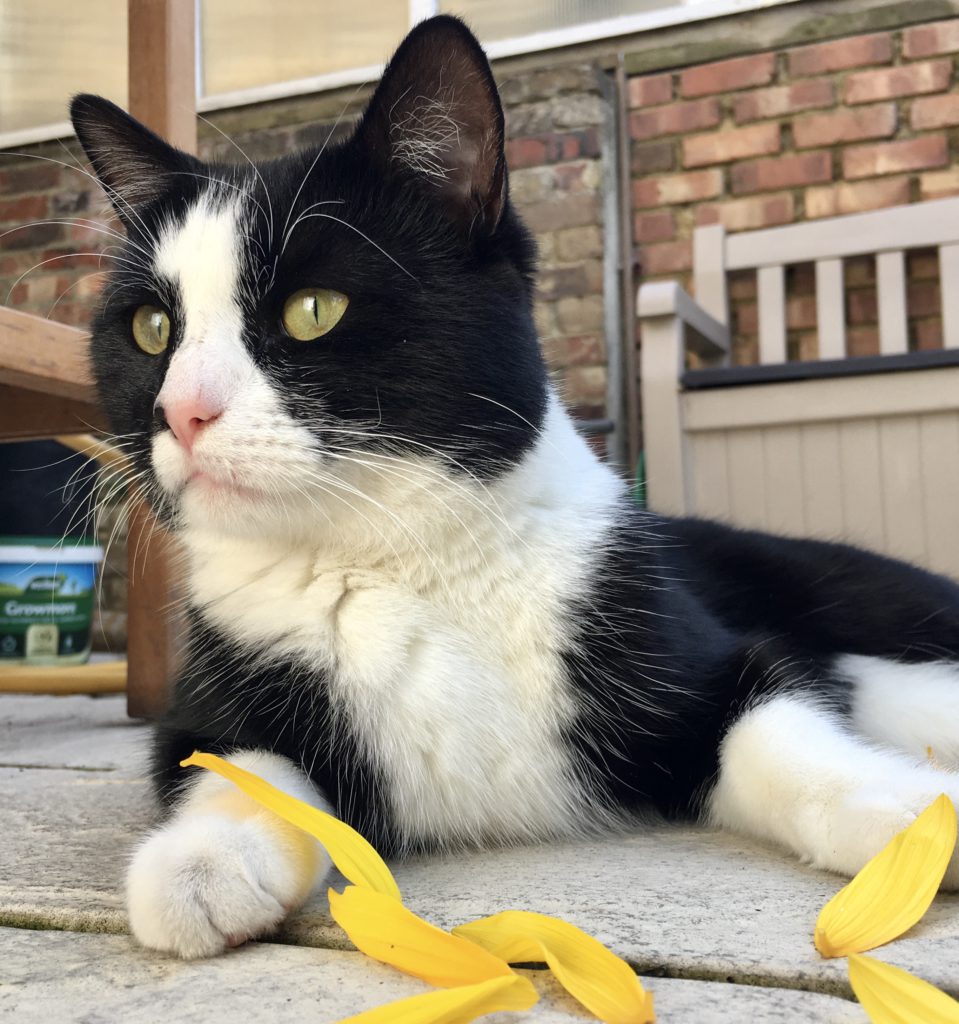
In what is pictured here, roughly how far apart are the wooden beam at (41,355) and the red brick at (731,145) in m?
1.91

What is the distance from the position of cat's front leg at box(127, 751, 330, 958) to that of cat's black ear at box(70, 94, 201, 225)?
59cm

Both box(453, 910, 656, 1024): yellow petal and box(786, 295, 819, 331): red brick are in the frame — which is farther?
box(786, 295, 819, 331): red brick

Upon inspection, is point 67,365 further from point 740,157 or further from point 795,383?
point 740,157

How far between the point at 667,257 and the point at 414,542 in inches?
84.5

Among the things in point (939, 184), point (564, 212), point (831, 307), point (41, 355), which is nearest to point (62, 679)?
point (41, 355)

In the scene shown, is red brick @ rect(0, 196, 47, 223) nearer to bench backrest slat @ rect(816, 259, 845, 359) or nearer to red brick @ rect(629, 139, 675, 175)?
red brick @ rect(629, 139, 675, 175)

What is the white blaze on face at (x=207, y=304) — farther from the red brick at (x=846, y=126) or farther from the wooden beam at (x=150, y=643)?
the red brick at (x=846, y=126)

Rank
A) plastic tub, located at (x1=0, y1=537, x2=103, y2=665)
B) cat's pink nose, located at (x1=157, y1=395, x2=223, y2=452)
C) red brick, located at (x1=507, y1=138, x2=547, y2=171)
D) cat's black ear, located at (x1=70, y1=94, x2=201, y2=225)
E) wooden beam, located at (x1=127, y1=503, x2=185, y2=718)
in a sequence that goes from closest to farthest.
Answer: cat's pink nose, located at (x1=157, y1=395, x2=223, y2=452) < cat's black ear, located at (x1=70, y1=94, x2=201, y2=225) < wooden beam, located at (x1=127, y1=503, x2=185, y2=718) < plastic tub, located at (x1=0, y1=537, x2=103, y2=665) < red brick, located at (x1=507, y1=138, x2=547, y2=171)

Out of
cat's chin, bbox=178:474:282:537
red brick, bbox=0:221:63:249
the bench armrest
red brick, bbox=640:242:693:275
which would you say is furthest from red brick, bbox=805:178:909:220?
red brick, bbox=0:221:63:249

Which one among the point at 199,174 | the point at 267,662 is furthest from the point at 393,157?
the point at 267,662

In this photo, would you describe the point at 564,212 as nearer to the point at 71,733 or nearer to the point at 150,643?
the point at 150,643

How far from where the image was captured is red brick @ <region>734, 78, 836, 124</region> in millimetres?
2588

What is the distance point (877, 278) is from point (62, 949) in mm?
2334

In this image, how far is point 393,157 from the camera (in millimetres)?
858
